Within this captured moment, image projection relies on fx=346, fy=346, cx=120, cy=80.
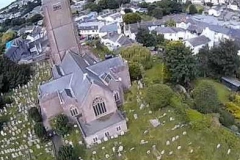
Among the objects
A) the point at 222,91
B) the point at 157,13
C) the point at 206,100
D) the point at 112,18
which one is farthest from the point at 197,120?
the point at 157,13

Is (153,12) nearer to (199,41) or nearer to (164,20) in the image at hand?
(164,20)

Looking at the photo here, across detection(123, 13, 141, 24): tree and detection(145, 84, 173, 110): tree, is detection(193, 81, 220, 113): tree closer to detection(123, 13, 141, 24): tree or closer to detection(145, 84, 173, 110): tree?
detection(145, 84, 173, 110): tree

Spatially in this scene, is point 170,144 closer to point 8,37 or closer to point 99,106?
point 99,106

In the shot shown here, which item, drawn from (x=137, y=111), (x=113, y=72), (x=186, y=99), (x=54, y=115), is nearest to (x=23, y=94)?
(x=54, y=115)

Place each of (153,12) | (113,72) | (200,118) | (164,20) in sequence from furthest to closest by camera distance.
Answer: (153,12)
(164,20)
(113,72)
(200,118)

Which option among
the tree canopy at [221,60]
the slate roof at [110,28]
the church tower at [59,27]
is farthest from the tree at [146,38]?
the church tower at [59,27]

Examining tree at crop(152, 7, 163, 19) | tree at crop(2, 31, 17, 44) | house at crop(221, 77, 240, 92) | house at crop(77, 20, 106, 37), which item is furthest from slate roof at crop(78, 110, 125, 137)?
tree at crop(2, 31, 17, 44)
